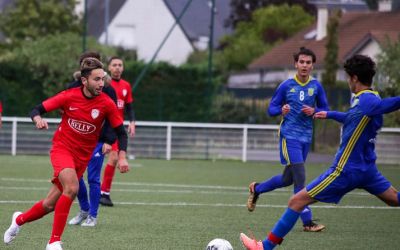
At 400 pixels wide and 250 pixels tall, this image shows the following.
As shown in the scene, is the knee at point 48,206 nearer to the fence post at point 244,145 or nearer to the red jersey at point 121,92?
the red jersey at point 121,92

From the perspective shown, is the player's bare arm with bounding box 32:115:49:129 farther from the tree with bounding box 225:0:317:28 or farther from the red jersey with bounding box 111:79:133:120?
the tree with bounding box 225:0:317:28

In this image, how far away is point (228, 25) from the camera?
6944 centimetres

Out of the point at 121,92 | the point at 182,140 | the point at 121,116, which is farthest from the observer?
the point at 182,140

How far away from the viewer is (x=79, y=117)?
932 cm

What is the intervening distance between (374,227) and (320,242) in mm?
1703

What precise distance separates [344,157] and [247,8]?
5980 centimetres

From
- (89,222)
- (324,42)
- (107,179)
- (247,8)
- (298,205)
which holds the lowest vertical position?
(89,222)

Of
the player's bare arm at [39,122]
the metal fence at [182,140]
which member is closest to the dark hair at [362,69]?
the player's bare arm at [39,122]

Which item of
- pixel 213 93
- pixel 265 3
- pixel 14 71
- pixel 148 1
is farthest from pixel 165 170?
pixel 265 3

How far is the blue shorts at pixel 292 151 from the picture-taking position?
38.4ft

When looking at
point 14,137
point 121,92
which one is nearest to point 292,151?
point 121,92

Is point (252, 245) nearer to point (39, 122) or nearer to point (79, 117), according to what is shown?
point (79, 117)

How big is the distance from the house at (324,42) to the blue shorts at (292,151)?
31.8 m

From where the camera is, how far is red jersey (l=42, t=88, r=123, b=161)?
9.31 m
